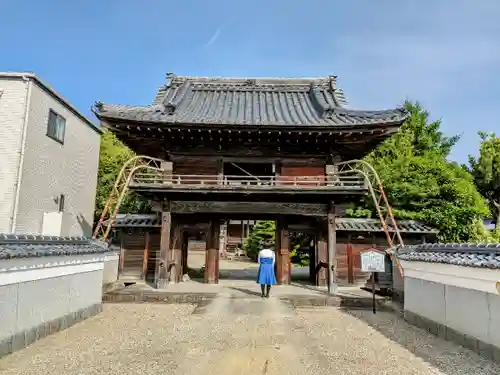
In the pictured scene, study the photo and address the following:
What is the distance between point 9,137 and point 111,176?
13.3m

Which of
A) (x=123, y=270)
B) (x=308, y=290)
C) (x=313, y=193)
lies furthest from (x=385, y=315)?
(x=123, y=270)

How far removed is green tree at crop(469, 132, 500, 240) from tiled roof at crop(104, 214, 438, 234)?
1743 cm

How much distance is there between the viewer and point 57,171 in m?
16.1

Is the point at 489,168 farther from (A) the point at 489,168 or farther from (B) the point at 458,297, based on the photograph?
(B) the point at 458,297

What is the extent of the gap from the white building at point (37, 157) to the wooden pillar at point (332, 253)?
10.5 meters

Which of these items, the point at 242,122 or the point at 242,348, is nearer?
the point at 242,348

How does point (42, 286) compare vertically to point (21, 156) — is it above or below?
below

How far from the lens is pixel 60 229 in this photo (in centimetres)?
1473

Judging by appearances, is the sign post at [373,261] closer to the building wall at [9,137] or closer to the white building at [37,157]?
the white building at [37,157]

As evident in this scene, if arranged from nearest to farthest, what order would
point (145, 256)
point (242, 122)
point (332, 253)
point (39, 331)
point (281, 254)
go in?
point (39, 331) < point (332, 253) < point (242, 122) < point (281, 254) < point (145, 256)

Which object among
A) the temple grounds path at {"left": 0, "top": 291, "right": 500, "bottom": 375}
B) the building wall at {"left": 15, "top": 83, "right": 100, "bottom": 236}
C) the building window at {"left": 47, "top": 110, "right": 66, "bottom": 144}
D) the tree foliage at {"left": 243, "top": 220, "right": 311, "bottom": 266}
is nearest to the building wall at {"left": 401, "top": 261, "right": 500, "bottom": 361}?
the temple grounds path at {"left": 0, "top": 291, "right": 500, "bottom": 375}

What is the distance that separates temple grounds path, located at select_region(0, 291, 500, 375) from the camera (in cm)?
551

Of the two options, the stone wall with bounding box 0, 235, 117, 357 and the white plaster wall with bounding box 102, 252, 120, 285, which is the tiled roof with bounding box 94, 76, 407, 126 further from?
the stone wall with bounding box 0, 235, 117, 357

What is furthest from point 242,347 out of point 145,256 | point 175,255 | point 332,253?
point 145,256
